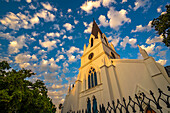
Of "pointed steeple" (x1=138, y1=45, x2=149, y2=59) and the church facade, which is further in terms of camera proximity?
"pointed steeple" (x1=138, y1=45, x2=149, y2=59)

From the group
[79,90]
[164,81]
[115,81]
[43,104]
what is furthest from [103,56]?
[43,104]

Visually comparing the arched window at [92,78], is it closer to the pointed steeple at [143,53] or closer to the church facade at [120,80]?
the church facade at [120,80]

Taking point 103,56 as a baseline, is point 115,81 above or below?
below

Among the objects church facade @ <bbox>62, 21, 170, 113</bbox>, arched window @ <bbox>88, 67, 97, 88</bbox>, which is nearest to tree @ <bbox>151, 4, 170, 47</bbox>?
church facade @ <bbox>62, 21, 170, 113</bbox>

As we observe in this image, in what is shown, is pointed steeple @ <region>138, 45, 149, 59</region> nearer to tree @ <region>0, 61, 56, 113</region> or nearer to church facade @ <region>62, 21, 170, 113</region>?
church facade @ <region>62, 21, 170, 113</region>

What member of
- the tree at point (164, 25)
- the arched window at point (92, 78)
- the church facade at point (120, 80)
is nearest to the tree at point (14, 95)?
the church facade at point (120, 80)

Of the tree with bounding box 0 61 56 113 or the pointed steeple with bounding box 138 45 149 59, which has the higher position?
the pointed steeple with bounding box 138 45 149 59

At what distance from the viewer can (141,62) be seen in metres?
12.4

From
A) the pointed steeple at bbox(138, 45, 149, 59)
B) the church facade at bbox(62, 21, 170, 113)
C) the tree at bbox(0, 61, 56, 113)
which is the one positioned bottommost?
the tree at bbox(0, 61, 56, 113)

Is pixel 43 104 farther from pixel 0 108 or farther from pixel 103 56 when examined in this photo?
pixel 103 56

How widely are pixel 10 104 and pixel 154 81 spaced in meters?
13.2

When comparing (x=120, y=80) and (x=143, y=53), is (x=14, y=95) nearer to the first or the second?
(x=120, y=80)

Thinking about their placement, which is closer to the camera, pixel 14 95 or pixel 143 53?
pixel 14 95

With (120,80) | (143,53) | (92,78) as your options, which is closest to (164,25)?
(143,53)
